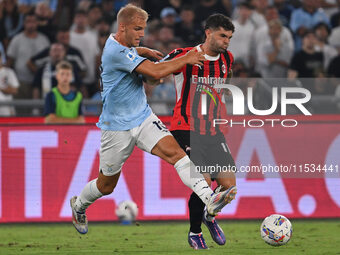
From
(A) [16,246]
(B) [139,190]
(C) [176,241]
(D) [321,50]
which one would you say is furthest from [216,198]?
(D) [321,50]

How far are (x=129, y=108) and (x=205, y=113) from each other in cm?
78

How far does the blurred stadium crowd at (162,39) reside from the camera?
12102mm

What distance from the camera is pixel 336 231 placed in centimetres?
890

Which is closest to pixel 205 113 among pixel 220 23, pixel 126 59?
pixel 220 23

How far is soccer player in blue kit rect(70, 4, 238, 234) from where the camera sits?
6.84 m

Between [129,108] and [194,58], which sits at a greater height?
[194,58]

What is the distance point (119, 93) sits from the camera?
714 cm

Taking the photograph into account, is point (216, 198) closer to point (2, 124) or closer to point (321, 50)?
point (2, 124)

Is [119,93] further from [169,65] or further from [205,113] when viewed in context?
[205,113]

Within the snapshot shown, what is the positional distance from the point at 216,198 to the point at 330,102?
4.65 metres

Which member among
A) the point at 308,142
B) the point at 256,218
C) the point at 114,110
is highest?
the point at 114,110

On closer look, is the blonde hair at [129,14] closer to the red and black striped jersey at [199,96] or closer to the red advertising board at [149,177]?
the red and black striped jersey at [199,96]

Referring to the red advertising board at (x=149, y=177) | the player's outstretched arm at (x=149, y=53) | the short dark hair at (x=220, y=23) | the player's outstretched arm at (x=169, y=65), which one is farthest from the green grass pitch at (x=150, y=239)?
the short dark hair at (x=220, y=23)

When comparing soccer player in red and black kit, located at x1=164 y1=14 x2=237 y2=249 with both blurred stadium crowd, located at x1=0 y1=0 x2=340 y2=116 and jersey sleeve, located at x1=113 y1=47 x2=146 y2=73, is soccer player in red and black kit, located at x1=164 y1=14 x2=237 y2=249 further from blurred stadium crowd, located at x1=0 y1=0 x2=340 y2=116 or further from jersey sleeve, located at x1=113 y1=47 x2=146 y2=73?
blurred stadium crowd, located at x1=0 y1=0 x2=340 y2=116
